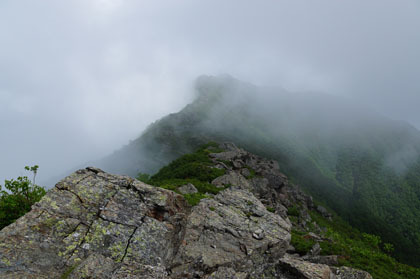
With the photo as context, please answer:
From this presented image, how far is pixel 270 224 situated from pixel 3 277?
709 inches

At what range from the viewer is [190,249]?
53.2 ft

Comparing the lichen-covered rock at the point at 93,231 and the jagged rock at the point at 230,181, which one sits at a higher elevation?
the lichen-covered rock at the point at 93,231

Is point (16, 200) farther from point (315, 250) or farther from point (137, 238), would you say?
point (315, 250)

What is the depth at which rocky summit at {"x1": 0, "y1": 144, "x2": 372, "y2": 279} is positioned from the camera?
1163 cm

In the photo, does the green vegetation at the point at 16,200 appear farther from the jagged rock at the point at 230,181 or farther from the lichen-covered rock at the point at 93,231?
the jagged rock at the point at 230,181

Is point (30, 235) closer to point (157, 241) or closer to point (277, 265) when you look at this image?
point (157, 241)

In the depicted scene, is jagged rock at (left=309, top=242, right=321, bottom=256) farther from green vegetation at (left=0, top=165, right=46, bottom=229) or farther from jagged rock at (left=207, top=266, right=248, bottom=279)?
green vegetation at (left=0, top=165, right=46, bottom=229)

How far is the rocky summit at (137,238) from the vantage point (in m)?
11.6

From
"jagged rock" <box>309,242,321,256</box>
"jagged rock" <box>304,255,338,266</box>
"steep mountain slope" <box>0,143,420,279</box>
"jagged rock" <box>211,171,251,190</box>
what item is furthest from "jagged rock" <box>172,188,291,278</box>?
"jagged rock" <box>211,171,251,190</box>

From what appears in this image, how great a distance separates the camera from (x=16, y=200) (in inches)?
1040

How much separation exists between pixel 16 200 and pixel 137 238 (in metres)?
21.6

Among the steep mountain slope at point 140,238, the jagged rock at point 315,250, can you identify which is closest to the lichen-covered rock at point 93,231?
the steep mountain slope at point 140,238

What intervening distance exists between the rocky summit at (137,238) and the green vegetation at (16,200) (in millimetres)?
14735

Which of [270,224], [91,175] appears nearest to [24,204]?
[91,175]
